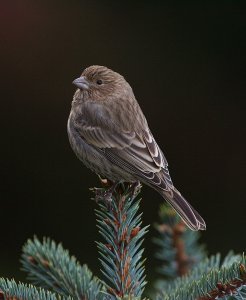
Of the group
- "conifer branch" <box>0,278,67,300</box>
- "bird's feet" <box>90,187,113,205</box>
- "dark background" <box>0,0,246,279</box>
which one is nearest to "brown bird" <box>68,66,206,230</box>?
"bird's feet" <box>90,187,113,205</box>

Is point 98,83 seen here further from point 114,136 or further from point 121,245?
point 121,245

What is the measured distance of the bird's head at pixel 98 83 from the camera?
4.73 meters

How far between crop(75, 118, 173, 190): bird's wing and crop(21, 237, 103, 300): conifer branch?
1038 millimetres

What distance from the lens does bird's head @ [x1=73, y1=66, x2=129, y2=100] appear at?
186 inches

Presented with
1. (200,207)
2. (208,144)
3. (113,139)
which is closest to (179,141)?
(208,144)

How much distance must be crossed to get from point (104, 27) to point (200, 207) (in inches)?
85.2

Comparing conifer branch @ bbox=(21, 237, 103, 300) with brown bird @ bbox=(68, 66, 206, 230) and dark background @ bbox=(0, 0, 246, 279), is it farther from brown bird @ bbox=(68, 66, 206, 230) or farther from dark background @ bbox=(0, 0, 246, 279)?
dark background @ bbox=(0, 0, 246, 279)

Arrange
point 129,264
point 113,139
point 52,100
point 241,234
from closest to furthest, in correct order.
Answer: point 129,264
point 113,139
point 241,234
point 52,100

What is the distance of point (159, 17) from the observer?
6879mm

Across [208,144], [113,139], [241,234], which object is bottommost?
[241,234]

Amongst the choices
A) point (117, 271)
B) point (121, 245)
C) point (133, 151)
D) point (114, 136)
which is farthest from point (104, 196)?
point (114, 136)

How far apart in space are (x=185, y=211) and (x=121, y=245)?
2.82 feet

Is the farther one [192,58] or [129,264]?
[192,58]

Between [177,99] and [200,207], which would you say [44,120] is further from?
[200,207]
